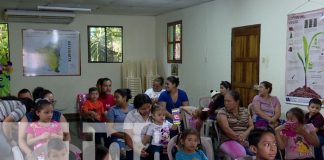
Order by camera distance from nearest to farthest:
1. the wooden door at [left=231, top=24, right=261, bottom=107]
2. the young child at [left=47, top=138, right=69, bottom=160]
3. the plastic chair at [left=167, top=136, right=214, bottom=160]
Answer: the young child at [left=47, top=138, right=69, bottom=160] → the plastic chair at [left=167, top=136, right=214, bottom=160] → the wooden door at [left=231, top=24, right=261, bottom=107]

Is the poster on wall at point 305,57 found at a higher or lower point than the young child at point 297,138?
higher

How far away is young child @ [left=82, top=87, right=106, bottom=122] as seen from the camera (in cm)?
470

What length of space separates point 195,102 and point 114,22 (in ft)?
10.8

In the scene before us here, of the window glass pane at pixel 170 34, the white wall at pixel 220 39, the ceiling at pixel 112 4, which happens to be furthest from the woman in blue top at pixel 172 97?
the window glass pane at pixel 170 34

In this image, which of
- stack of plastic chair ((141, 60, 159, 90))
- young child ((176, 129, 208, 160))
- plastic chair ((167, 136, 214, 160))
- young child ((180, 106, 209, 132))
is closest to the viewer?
young child ((176, 129, 208, 160))

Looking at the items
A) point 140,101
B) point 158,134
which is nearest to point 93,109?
point 140,101

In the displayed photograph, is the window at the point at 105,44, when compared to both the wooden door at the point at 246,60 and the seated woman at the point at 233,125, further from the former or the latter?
the seated woman at the point at 233,125

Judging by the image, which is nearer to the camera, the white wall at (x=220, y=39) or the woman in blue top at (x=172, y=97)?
the woman in blue top at (x=172, y=97)

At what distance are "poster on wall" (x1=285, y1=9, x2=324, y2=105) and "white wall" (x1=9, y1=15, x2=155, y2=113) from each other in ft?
17.2

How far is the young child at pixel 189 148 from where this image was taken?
10.1ft

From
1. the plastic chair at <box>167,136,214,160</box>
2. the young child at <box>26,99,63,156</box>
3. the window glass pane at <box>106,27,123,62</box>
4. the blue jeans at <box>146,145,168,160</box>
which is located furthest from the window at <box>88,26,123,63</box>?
the plastic chair at <box>167,136,214,160</box>

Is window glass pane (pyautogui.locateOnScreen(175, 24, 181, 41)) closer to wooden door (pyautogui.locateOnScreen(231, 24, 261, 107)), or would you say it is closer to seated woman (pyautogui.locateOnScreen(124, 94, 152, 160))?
wooden door (pyautogui.locateOnScreen(231, 24, 261, 107))

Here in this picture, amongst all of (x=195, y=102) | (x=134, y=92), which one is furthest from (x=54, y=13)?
(x=195, y=102)

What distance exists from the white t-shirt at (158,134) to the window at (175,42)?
16.7 feet
